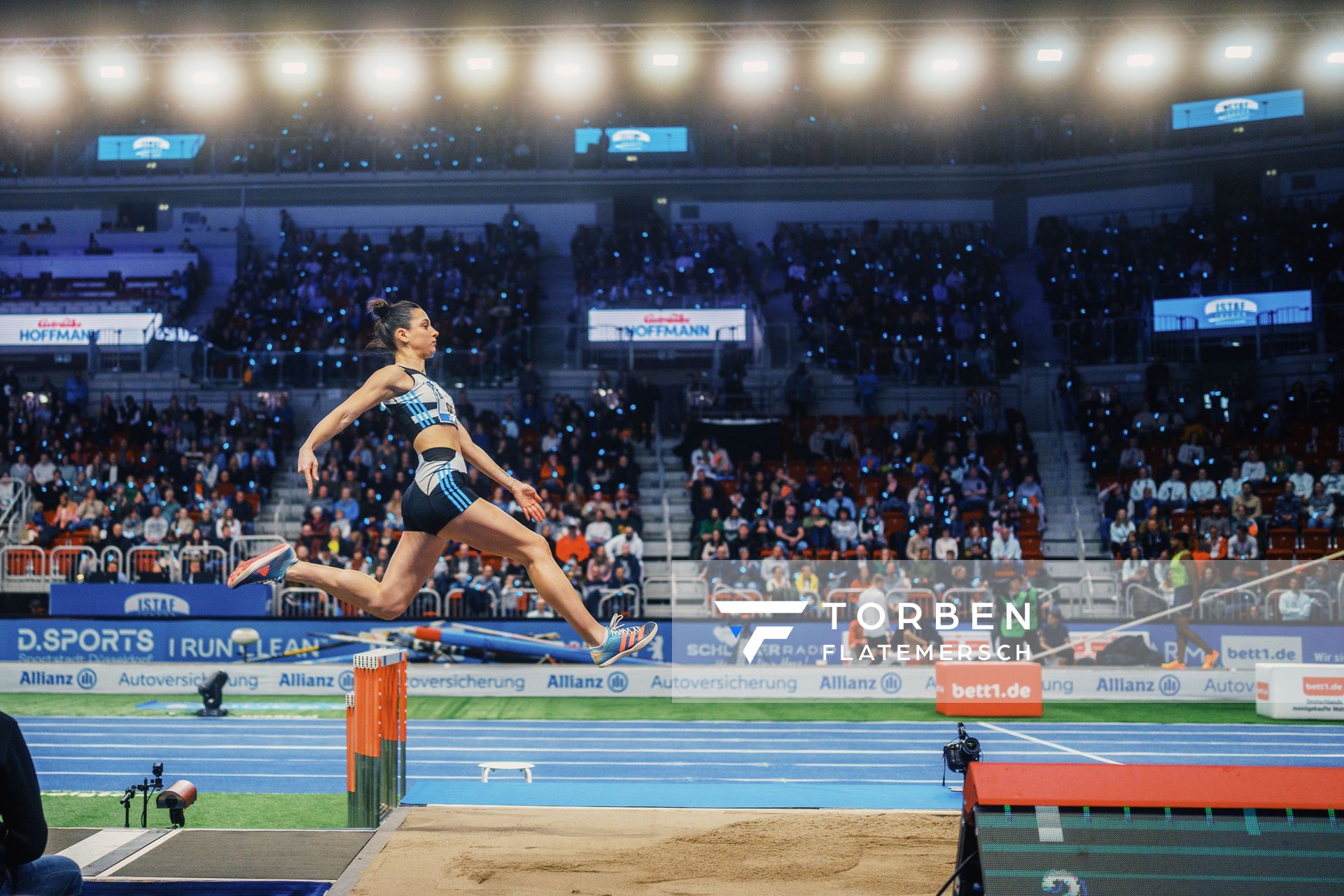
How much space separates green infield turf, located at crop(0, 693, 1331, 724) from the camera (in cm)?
1498

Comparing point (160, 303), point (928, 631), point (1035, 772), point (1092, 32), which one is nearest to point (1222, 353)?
point (1092, 32)

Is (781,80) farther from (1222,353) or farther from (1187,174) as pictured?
(1222,353)

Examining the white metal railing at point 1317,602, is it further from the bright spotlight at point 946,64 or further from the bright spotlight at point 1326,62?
the bright spotlight at point 946,64

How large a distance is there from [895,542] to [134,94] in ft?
73.2

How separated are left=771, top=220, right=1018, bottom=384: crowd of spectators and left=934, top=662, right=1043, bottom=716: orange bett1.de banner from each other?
9.22m

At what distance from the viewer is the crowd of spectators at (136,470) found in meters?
18.7

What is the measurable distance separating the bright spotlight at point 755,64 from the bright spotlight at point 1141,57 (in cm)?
496

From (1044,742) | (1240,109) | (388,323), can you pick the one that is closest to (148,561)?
(1044,742)

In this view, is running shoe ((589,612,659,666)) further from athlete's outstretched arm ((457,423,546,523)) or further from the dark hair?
the dark hair

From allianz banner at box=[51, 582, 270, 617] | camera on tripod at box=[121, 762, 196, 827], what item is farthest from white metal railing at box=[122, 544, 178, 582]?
camera on tripod at box=[121, 762, 196, 827]

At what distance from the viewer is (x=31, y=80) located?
1938 cm

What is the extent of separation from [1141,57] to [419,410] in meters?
16.2

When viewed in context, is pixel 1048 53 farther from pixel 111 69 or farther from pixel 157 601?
pixel 157 601

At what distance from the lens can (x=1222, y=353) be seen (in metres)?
23.3
